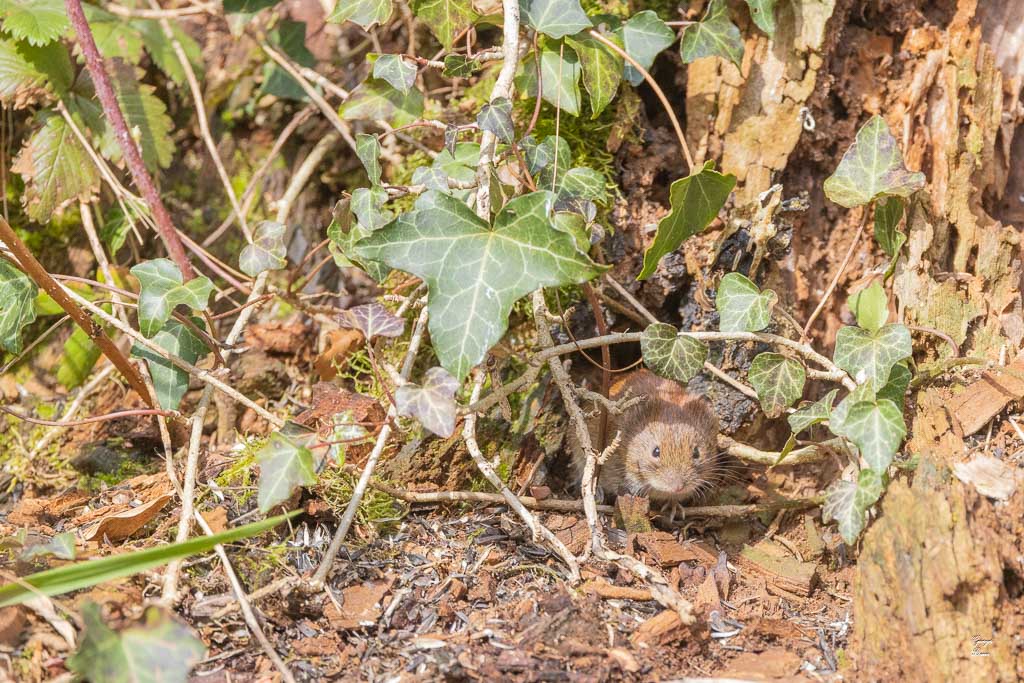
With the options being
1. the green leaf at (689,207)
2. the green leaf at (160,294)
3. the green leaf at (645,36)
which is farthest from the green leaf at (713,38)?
the green leaf at (160,294)

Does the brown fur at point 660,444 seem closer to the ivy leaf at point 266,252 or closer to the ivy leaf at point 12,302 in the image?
the ivy leaf at point 266,252

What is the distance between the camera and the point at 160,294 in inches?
109

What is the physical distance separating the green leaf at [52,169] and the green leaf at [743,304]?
253cm

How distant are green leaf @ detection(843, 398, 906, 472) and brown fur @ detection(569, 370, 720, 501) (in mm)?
1037

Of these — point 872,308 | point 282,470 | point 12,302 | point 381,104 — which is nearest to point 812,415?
point 872,308

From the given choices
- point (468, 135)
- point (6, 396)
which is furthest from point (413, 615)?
point (6, 396)

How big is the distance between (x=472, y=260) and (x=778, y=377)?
1.16 m

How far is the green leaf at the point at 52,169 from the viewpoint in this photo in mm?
3508

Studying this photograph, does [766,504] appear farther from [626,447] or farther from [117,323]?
[117,323]

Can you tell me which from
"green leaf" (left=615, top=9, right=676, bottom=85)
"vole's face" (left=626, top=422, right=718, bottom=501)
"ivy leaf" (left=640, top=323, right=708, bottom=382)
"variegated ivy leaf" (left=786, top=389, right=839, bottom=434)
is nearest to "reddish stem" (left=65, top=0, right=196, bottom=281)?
"ivy leaf" (left=640, top=323, right=708, bottom=382)

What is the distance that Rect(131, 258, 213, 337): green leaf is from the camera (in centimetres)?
276

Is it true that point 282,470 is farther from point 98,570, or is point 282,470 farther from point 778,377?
point 778,377

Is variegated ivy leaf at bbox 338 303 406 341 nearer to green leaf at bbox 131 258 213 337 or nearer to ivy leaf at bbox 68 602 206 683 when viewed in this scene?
green leaf at bbox 131 258 213 337

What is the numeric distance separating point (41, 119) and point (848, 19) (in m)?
3.15
